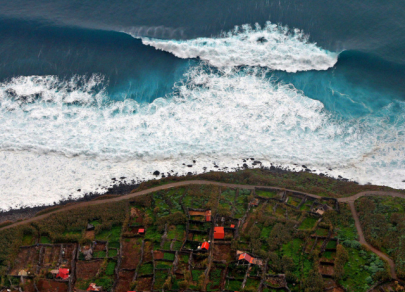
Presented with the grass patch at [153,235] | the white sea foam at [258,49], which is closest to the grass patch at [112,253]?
the grass patch at [153,235]

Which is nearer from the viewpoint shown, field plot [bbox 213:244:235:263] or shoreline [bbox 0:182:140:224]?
field plot [bbox 213:244:235:263]

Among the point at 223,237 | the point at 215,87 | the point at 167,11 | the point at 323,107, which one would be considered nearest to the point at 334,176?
the point at 323,107

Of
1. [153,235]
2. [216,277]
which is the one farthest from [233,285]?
[153,235]

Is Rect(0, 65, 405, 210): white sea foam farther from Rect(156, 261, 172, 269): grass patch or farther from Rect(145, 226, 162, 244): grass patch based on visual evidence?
Rect(156, 261, 172, 269): grass patch

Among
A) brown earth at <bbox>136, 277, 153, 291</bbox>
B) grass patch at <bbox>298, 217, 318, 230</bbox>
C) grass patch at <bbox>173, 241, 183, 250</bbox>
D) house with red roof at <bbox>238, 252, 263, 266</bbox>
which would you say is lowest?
brown earth at <bbox>136, 277, 153, 291</bbox>

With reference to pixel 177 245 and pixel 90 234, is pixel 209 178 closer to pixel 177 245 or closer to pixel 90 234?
pixel 177 245

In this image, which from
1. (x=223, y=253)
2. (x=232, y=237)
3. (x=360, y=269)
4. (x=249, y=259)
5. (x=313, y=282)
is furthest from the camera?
(x=232, y=237)

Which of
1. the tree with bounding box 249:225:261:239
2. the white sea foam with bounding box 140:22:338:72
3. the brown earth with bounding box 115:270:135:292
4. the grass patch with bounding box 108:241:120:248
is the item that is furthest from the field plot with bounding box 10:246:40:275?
the white sea foam with bounding box 140:22:338:72
